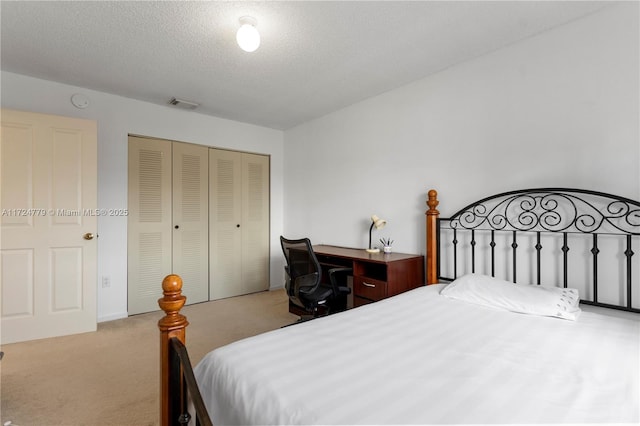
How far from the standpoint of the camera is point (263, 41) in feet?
7.25

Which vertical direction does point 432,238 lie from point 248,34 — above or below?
below

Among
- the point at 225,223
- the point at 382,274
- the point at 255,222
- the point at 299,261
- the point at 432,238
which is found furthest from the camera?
the point at 255,222

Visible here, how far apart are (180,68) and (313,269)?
211 centimetres

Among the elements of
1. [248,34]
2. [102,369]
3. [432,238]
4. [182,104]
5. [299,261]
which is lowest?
[102,369]

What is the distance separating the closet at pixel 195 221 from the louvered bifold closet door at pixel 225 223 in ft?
0.04

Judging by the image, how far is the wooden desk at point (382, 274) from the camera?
8.21 feet

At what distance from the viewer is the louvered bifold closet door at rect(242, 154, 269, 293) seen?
14.1 ft

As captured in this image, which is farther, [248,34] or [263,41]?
[263,41]

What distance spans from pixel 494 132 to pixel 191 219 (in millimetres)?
3387

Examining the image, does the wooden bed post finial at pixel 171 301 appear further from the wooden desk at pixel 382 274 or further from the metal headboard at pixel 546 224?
the metal headboard at pixel 546 224

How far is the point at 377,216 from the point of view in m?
3.20

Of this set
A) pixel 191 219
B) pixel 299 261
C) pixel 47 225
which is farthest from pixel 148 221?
pixel 299 261

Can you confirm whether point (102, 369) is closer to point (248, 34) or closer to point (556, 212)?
point (248, 34)

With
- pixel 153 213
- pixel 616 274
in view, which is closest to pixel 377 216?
pixel 616 274
